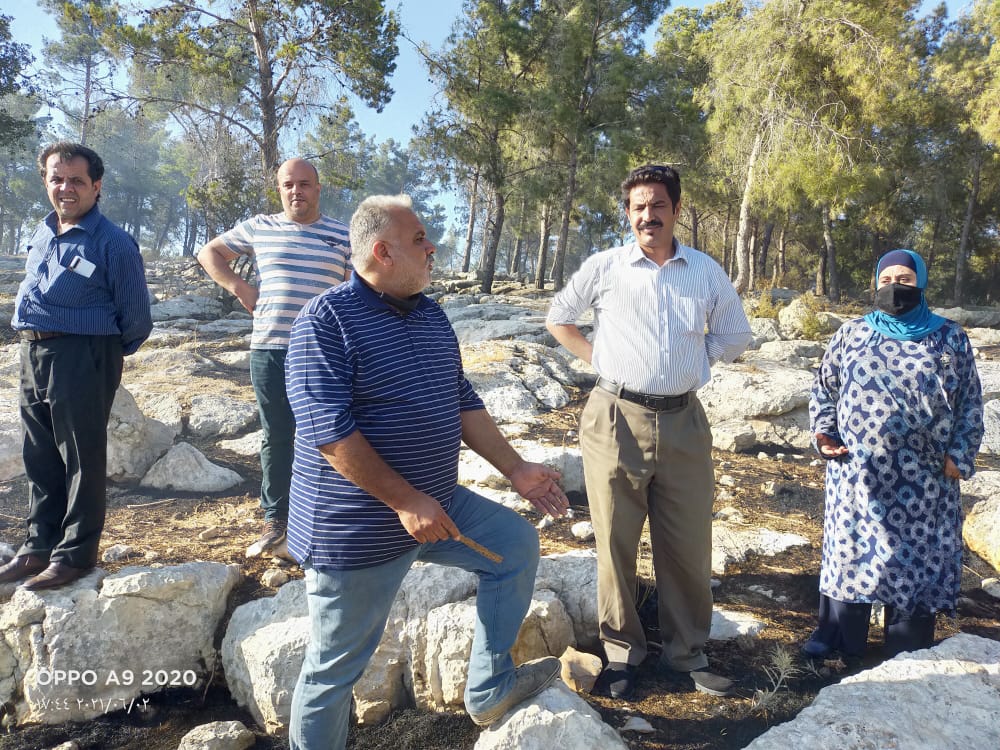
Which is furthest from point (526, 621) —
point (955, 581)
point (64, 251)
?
point (64, 251)

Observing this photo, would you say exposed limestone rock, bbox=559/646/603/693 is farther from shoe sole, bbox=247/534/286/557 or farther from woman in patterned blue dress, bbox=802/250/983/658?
shoe sole, bbox=247/534/286/557

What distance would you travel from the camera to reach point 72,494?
253 centimetres

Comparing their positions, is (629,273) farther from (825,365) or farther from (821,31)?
(821,31)

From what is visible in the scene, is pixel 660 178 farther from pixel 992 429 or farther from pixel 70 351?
pixel 992 429

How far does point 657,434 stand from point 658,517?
1.12ft

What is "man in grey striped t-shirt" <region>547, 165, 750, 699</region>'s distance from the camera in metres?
2.35

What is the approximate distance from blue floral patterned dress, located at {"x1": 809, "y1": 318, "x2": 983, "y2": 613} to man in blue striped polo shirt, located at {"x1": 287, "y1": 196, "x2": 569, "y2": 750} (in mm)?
1482

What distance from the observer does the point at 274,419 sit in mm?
3072

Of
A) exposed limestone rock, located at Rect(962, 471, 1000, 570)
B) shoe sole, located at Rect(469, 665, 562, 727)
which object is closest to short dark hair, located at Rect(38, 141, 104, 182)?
shoe sole, located at Rect(469, 665, 562, 727)

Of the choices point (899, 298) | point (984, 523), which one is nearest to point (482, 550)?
point (899, 298)

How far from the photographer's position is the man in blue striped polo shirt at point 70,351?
8.16 feet

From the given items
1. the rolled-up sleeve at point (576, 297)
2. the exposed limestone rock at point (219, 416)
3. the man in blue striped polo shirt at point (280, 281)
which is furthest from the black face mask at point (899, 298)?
the exposed limestone rock at point (219, 416)

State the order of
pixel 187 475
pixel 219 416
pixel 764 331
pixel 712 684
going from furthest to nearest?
pixel 764 331 → pixel 219 416 → pixel 187 475 → pixel 712 684

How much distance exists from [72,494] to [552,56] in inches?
→ 693
